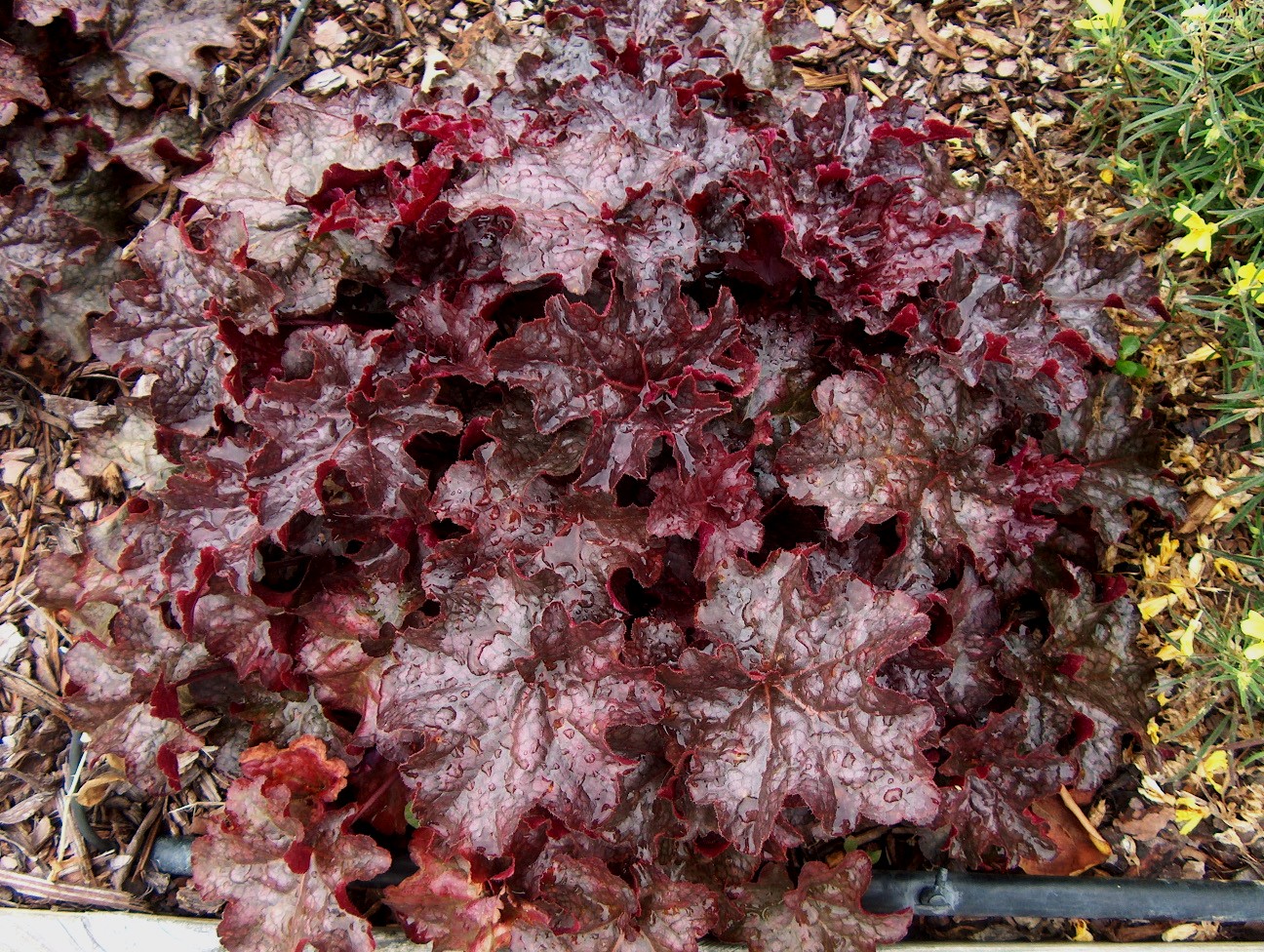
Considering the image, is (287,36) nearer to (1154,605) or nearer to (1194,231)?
(1194,231)

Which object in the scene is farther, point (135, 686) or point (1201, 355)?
point (1201, 355)

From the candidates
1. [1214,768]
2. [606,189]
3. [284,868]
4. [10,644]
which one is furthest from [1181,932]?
[10,644]

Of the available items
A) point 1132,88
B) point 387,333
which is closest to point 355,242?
point 387,333

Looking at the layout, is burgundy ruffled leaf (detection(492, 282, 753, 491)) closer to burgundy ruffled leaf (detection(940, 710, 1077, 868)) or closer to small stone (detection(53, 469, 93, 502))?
burgundy ruffled leaf (detection(940, 710, 1077, 868))

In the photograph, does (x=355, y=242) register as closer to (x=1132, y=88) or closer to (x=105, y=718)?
(x=105, y=718)

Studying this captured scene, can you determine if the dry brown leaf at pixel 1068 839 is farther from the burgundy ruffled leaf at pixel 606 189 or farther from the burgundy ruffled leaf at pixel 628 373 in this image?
the burgundy ruffled leaf at pixel 606 189

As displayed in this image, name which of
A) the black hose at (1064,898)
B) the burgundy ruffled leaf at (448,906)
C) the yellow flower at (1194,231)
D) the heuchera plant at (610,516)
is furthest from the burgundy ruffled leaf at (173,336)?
the yellow flower at (1194,231)
